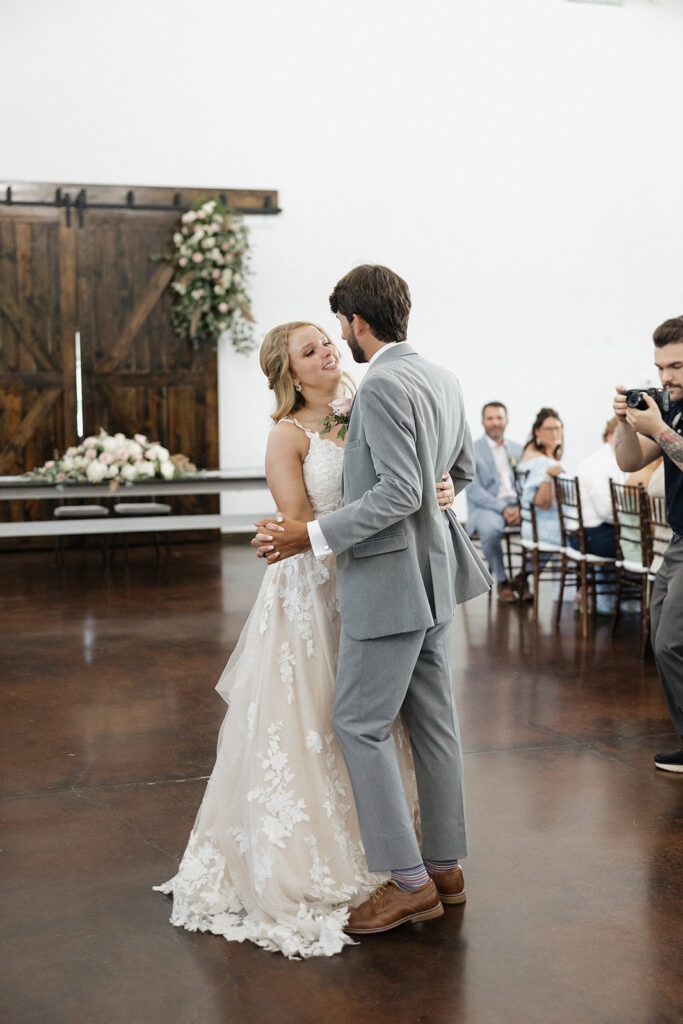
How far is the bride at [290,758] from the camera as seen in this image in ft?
9.54

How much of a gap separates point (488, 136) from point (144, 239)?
392cm

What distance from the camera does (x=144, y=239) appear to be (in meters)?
10.7

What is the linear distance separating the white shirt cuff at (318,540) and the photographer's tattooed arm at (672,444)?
1.64m

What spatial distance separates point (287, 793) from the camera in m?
2.94

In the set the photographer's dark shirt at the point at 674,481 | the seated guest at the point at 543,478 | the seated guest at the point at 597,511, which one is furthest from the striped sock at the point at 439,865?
the seated guest at the point at 543,478

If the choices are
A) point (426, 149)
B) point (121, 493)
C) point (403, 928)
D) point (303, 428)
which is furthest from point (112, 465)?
point (403, 928)

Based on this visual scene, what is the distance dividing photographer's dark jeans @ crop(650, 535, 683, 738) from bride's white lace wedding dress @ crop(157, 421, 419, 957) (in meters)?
1.40

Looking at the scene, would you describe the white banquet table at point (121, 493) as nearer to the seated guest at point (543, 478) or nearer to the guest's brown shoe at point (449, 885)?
the seated guest at point (543, 478)

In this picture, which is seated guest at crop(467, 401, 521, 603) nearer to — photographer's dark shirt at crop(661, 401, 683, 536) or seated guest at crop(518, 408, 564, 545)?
seated guest at crop(518, 408, 564, 545)

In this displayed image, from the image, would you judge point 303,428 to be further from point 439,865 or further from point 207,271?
point 207,271

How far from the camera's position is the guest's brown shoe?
309 centimetres

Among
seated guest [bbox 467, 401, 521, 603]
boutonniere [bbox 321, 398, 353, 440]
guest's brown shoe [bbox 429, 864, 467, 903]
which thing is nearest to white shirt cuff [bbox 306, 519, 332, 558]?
boutonniere [bbox 321, 398, 353, 440]

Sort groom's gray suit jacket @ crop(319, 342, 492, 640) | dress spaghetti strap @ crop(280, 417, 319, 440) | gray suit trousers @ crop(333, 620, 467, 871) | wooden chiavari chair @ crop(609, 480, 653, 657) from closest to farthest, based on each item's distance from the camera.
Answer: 1. groom's gray suit jacket @ crop(319, 342, 492, 640)
2. gray suit trousers @ crop(333, 620, 467, 871)
3. dress spaghetti strap @ crop(280, 417, 319, 440)
4. wooden chiavari chair @ crop(609, 480, 653, 657)

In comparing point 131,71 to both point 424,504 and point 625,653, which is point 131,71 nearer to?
point 625,653
